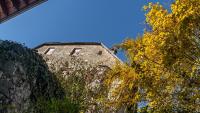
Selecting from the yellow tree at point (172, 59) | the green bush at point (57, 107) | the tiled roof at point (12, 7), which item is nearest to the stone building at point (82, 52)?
the yellow tree at point (172, 59)

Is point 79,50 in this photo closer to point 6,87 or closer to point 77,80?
point 77,80

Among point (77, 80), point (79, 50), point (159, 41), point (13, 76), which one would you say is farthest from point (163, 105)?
point (79, 50)

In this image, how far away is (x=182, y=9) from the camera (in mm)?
15906

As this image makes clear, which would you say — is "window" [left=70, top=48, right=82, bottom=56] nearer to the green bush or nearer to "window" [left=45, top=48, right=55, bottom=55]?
"window" [left=45, top=48, right=55, bottom=55]

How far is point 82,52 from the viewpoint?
3309cm

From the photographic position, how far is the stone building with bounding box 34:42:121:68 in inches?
1198

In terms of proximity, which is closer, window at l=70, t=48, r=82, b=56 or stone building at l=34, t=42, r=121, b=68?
stone building at l=34, t=42, r=121, b=68

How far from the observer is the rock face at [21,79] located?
11.2 metres

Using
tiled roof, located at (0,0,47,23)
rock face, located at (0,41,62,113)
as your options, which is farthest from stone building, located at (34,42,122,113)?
tiled roof, located at (0,0,47,23)

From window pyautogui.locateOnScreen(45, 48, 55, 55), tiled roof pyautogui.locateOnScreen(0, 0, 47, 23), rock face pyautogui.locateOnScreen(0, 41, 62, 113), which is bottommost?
tiled roof pyautogui.locateOnScreen(0, 0, 47, 23)

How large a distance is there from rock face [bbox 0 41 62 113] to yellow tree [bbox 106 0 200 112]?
5176 mm

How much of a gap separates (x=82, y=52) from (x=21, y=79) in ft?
68.8

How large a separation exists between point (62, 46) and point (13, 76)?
2342 centimetres

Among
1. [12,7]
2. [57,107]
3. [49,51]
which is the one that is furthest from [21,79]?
[49,51]
